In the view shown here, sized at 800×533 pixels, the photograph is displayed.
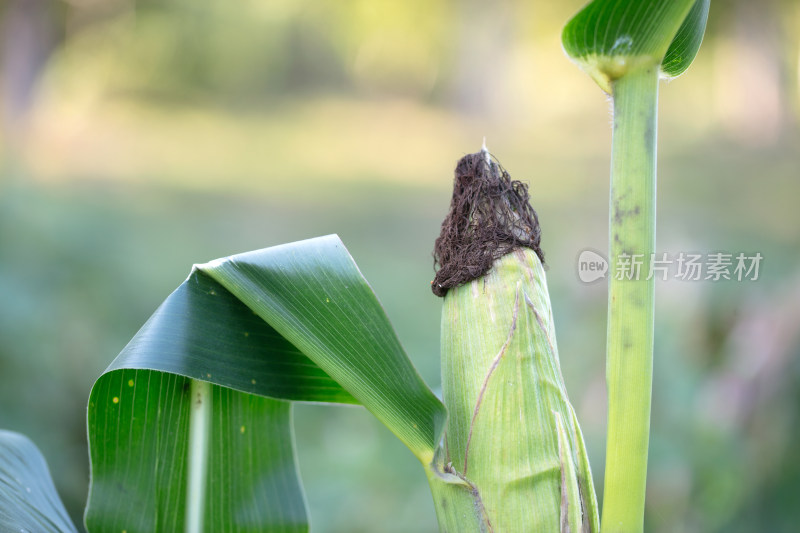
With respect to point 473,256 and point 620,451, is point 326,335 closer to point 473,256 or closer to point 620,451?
point 473,256

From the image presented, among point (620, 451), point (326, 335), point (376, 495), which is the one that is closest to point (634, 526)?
point (620, 451)

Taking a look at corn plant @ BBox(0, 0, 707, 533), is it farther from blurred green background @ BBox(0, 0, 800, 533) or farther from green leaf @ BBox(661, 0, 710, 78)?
blurred green background @ BBox(0, 0, 800, 533)

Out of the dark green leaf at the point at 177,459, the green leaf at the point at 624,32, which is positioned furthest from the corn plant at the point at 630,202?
the dark green leaf at the point at 177,459

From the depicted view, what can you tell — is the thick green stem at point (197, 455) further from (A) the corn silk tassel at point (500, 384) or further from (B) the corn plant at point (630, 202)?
(B) the corn plant at point (630, 202)

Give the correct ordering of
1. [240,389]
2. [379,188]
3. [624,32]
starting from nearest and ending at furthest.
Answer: [624,32] → [240,389] → [379,188]

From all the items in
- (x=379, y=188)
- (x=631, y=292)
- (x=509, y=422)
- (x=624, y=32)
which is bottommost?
(x=509, y=422)

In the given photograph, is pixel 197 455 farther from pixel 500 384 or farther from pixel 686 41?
pixel 686 41

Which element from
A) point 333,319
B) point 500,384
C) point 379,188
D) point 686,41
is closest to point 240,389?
point 333,319

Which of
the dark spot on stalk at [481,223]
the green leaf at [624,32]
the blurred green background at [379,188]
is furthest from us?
the blurred green background at [379,188]
